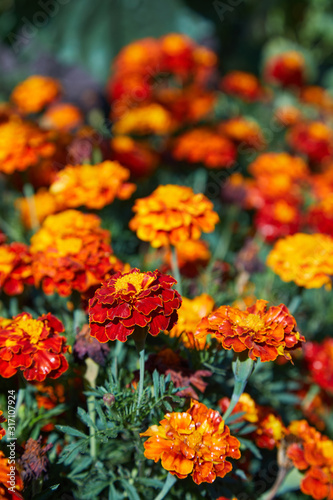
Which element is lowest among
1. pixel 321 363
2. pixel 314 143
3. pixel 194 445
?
pixel 314 143

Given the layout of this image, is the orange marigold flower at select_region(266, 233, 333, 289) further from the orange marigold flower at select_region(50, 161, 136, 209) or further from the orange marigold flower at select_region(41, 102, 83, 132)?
the orange marigold flower at select_region(41, 102, 83, 132)

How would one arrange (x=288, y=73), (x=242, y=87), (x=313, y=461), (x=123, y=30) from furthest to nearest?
(x=123, y=30) → (x=288, y=73) → (x=242, y=87) → (x=313, y=461)

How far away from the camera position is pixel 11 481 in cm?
77

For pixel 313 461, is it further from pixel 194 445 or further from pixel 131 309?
pixel 131 309

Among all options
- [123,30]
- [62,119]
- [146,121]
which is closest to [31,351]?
[146,121]

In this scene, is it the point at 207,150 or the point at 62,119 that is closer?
the point at 207,150

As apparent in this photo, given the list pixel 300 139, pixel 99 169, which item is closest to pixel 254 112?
pixel 300 139

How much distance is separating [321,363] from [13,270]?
108cm

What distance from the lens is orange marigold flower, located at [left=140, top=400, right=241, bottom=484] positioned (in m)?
0.83

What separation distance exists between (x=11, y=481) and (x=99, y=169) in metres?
1.06

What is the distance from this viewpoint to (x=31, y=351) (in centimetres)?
95

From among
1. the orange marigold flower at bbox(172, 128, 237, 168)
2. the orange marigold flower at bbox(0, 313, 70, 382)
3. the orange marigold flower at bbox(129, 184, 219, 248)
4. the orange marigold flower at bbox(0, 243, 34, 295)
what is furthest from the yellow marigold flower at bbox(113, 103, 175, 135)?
the orange marigold flower at bbox(0, 313, 70, 382)

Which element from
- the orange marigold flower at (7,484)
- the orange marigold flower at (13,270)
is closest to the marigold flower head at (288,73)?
the orange marigold flower at (13,270)

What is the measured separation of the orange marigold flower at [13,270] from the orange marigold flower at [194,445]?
57cm
